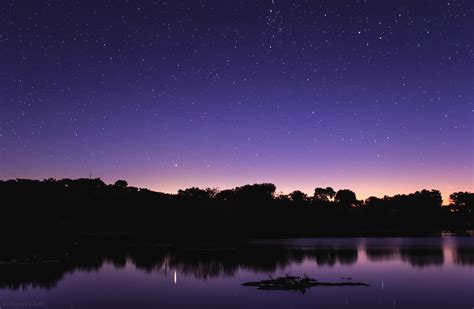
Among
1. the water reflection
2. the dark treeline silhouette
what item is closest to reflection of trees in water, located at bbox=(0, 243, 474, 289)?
the water reflection

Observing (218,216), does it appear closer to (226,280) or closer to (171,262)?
(171,262)

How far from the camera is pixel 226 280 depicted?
153 ft

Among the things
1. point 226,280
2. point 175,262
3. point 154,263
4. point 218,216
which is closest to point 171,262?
point 175,262

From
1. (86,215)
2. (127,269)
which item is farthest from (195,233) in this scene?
(127,269)

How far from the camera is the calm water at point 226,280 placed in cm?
3459

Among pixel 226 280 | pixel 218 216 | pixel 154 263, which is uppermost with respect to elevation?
pixel 218 216

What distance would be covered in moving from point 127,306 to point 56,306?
15.3ft

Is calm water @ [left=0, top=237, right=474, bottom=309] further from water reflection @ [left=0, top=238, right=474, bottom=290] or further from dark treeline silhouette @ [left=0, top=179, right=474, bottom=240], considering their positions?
dark treeline silhouette @ [left=0, top=179, right=474, bottom=240]

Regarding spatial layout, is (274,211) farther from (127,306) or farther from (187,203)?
→ (127,306)

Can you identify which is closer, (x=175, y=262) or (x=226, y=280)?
(x=226, y=280)

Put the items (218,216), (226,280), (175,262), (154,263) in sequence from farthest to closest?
(218,216) < (175,262) < (154,263) < (226,280)

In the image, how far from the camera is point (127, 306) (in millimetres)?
34469

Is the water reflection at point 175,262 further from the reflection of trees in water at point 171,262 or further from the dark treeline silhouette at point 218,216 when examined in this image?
the dark treeline silhouette at point 218,216

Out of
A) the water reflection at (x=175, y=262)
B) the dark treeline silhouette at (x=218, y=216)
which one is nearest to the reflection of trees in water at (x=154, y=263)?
the water reflection at (x=175, y=262)
